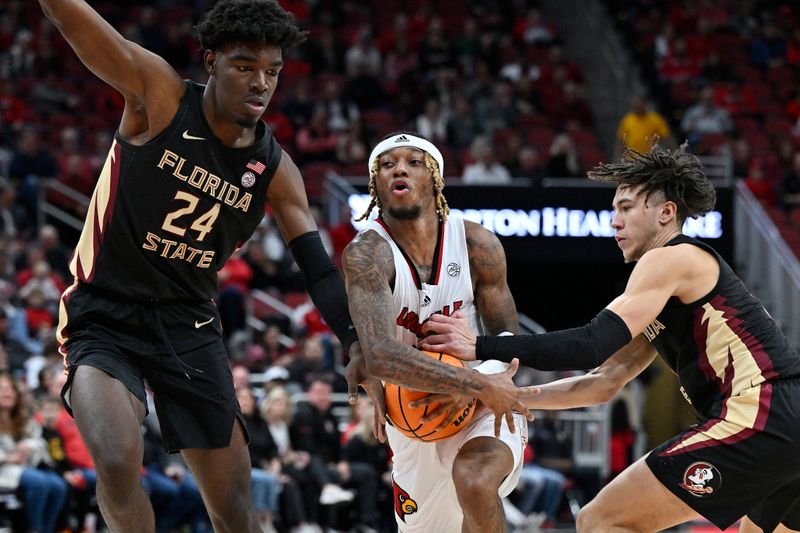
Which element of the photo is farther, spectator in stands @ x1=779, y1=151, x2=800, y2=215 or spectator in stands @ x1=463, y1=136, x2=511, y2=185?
spectator in stands @ x1=779, y1=151, x2=800, y2=215

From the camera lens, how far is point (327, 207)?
15.6 meters

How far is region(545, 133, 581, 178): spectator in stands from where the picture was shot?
16.5 m

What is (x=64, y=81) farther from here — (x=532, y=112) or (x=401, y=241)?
(x=401, y=241)

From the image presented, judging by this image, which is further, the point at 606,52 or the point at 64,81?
the point at 606,52

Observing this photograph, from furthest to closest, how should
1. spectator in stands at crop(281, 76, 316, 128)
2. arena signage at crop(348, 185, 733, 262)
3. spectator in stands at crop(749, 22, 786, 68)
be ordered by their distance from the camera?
spectator in stands at crop(749, 22, 786, 68) → spectator in stands at crop(281, 76, 316, 128) → arena signage at crop(348, 185, 733, 262)

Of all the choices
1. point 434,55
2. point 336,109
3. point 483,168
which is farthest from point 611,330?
point 434,55

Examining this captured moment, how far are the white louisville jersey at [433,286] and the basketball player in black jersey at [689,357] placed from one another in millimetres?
256

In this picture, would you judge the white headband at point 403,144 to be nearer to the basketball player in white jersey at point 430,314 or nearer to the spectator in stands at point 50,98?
the basketball player in white jersey at point 430,314

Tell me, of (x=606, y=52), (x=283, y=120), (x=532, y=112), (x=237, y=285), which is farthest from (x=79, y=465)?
→ (x=606, y=52)

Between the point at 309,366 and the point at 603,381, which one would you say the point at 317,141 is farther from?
the point at 603,381

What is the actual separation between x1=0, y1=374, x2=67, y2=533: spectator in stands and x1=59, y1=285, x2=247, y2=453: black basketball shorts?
16.6ft

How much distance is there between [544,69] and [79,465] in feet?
37.2

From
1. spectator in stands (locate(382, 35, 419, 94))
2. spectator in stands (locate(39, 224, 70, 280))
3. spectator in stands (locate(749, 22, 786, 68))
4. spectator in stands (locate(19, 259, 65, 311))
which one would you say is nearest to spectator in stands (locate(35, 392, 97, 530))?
spectator in stands (locate(19, 259, 65, 311))

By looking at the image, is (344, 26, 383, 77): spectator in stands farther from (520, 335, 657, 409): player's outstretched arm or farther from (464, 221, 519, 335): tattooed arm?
(520, 335, 657, 409): player's outstretched arm
